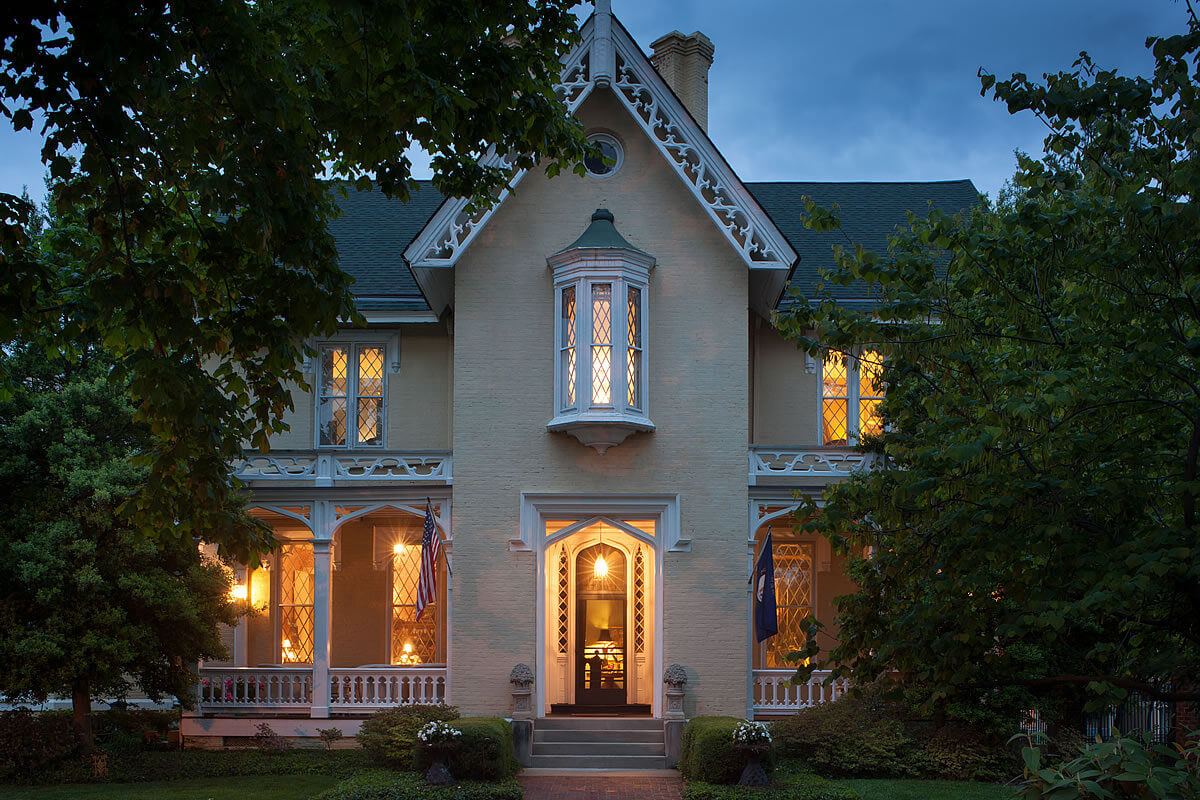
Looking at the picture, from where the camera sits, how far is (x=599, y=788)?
16.9m

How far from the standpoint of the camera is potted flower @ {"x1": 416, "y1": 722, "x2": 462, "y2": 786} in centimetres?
1608

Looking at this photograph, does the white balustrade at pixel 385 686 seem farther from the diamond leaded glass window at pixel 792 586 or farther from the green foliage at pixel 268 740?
the diamond leaded glass window at pixel 792 586

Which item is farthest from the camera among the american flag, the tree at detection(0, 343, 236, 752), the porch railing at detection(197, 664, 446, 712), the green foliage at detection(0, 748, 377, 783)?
the porch railing at detection(197, 664, 446, 712)

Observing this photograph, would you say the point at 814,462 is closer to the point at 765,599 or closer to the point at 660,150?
the point at 765,599

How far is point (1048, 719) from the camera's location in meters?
17.9

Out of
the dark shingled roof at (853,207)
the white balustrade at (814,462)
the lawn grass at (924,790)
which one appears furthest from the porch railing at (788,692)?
the dark shingled roof at (853,207)

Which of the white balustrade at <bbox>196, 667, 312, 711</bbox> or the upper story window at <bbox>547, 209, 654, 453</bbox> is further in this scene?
the white balustrade at <bbox>196, 667, 312, 711</bbox>

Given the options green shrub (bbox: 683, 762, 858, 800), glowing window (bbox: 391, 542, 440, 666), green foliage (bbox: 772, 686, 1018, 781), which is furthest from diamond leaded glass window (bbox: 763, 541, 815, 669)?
glowing window (bbox: 391, 542, 440, 666)

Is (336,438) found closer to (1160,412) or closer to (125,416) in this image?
(125,416)

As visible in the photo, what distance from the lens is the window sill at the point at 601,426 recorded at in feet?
62.8

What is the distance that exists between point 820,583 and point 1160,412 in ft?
47.5

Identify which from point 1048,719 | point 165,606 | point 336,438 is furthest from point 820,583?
point 165,606

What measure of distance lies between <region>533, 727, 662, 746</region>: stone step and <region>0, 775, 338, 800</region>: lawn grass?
3524 mm

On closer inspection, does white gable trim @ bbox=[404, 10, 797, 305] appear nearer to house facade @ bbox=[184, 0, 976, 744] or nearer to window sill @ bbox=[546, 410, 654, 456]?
house facade @ bbox=[184, 0, 976, 744]
